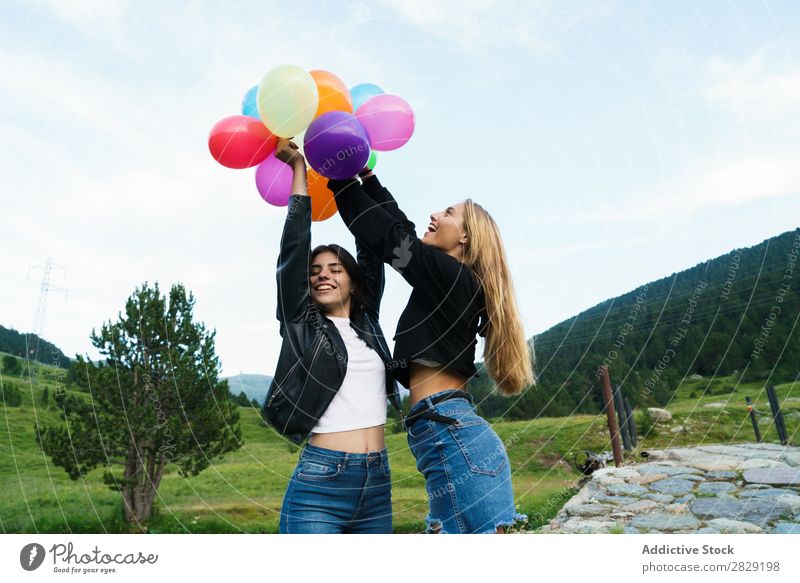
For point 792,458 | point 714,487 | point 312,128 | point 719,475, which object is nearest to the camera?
point 312,128

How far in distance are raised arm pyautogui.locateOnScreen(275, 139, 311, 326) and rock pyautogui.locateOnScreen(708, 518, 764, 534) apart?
181 inches

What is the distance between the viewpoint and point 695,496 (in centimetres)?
627

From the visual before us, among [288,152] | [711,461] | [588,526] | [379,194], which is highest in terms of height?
[288,152]

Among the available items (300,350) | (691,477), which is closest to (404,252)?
(300,350)

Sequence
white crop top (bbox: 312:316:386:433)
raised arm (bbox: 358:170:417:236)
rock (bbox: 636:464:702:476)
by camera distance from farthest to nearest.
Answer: rock (bbox: 636:464:702:476) → raised arm (bbox: 358:170:417:236) → white crop top (bbox: 312:316:386:433)

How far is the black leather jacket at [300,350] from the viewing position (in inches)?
90.6

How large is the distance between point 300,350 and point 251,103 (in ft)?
4.73

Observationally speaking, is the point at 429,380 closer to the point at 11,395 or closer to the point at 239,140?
the point at 239,140

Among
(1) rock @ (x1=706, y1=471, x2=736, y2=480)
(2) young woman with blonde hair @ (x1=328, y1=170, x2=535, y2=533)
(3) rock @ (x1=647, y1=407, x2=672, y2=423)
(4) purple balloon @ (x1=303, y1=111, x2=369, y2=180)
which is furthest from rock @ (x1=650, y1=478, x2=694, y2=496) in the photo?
(4) purple balloon @ (x1=303, y1=111, x2=369, y2=180)

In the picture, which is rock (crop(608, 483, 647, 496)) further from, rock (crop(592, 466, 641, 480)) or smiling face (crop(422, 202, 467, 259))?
smiling face (crop(422, 202, 467, 259))

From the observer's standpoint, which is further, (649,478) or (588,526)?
(649,478)

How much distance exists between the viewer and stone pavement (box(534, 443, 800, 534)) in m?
5.17
